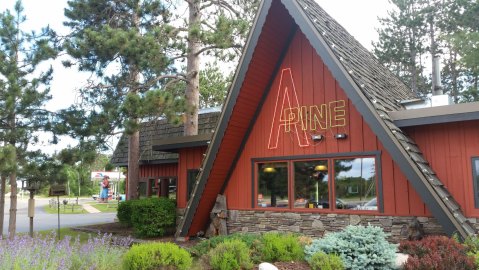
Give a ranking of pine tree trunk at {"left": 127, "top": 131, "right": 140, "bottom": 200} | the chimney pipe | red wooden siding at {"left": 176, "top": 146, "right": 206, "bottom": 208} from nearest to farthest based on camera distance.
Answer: the chimney pipe
red wooden siding at {"left": 176, "top": 146, "right": 206, "bottom": 208}
pine tree trunk at {"left": 127, "top": 131, "right": 140, "bottom": 200}

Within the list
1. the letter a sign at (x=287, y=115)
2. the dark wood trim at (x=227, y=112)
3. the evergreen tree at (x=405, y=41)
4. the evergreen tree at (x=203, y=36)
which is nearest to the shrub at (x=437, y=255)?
the letter a sign at (x=287, y=115)

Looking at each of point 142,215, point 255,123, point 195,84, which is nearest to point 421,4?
point 195,84

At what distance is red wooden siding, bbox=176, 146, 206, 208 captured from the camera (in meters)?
11.9

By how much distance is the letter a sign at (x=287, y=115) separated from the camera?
9.23 meters

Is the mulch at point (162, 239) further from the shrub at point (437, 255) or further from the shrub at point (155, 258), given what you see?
the shrub at point (437, 255)

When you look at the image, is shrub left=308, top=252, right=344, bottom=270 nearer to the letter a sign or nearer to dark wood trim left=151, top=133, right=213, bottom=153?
the letter a sign

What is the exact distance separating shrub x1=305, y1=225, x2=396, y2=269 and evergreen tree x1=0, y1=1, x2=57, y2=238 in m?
8.54

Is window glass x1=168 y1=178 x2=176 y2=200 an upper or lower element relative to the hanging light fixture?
lower

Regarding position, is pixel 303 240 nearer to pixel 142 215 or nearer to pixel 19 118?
pixel 142 215

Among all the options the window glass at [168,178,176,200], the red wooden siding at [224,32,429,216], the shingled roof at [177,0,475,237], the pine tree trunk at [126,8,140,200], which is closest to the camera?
the shingled roof at [177,0,475,237]

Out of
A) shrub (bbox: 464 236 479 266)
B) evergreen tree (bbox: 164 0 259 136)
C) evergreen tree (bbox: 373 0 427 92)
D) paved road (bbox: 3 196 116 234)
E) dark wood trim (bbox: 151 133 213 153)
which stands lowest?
paved road (bbox: 3 196 116 234)

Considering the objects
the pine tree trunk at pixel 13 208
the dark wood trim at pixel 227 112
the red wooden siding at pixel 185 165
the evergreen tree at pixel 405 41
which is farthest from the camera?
the evergreen tree at pixel 405 41

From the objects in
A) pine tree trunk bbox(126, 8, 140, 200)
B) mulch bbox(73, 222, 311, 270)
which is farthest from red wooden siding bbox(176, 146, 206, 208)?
pine tree trunk bbox(126, 8, 140, 200)

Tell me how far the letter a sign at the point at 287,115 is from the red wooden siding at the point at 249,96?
0.47m
